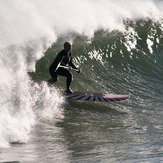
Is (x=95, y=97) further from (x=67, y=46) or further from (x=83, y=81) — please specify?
(x=83, y=81)

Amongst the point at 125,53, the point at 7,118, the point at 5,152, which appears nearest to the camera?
the point at 5,152

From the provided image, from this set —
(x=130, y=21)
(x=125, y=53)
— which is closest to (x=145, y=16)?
(x=130, y=21)

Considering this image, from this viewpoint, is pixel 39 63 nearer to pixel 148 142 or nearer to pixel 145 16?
pixel 148 142

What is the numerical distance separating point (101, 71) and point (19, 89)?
14.5ft

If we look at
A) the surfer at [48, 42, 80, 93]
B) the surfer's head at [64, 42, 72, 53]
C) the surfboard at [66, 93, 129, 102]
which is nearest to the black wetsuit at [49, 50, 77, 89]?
the surfer at [48, 42, 80, 93]

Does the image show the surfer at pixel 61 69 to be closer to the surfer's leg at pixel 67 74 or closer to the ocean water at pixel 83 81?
the surfer's leg at pixel 67 74

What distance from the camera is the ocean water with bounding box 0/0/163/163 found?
938 centimetres

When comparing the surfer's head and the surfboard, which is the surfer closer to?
the surfer's head

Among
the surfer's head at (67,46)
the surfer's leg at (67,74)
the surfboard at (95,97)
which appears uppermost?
the surfer's head at (67,46)

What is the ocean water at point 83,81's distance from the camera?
9.38m

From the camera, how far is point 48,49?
15.8 m

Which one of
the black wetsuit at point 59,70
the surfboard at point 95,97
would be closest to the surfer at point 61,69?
the black wetsuit at point 59,70

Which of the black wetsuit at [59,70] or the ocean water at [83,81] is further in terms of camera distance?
the black wetsuit at [59,70]

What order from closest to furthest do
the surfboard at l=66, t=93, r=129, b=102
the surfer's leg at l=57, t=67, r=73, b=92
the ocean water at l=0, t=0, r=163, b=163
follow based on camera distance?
the ocean water at l=0, t=0, r=163, b=163 < the surfboard at l=66, t=93, r=129, b=102 < the surfer's leg at l=57, t=67, r=73, b=92
